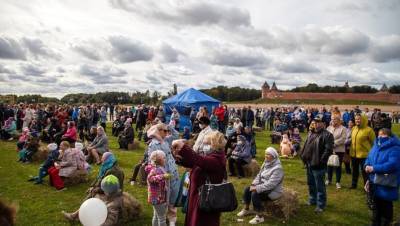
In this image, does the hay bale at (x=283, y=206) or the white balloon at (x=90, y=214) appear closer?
the white balloon at (x=90, y=214)

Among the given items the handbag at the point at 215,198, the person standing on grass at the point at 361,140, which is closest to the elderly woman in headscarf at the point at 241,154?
the person standing on grass at the point at 361,140

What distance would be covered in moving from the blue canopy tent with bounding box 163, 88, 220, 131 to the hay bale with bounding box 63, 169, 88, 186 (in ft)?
39.9

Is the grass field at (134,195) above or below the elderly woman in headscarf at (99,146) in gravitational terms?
below

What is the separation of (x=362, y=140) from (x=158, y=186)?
5299mm

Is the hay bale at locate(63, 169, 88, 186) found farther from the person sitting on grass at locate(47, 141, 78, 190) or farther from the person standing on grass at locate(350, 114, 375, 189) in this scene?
the person standing on grass at locate(350, 114, 375, 189)

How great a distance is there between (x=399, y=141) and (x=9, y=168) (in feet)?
37.0

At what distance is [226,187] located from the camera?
151 inches

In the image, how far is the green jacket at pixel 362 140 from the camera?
8.05m

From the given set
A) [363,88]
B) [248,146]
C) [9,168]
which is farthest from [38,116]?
[363,88]

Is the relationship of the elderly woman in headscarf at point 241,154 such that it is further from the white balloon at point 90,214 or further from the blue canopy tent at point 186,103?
the blue canopy tent at point 186,103

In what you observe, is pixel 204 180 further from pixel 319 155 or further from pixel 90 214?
pixel 319 155

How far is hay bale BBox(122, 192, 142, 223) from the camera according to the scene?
652 centimetres

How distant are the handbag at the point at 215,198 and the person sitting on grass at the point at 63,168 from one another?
21.0 feet

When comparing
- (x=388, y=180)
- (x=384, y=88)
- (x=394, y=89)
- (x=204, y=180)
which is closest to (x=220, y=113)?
(x=388, y=180)
